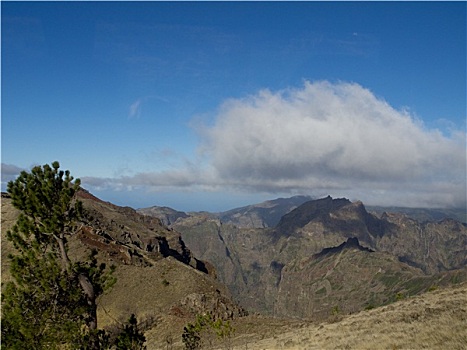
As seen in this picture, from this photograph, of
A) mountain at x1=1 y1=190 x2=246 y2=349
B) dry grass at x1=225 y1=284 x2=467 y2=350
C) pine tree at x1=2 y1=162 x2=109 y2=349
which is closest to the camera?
pine tree at x1=2 y1=162 x2=109 y2=349

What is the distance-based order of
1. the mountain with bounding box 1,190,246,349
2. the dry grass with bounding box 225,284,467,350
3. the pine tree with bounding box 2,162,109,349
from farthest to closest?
the mountain with bounding box 1,190,246,349 < the dry grass with bounding box 225,284,467,350 < the pine tree with bounding box 2,162,109,349

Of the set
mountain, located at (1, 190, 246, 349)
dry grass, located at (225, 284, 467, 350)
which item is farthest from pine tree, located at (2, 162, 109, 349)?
mountain, located at (1, 190, 246, 349)

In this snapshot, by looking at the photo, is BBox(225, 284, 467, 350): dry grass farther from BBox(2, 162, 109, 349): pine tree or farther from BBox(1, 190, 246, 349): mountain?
BBox(1, 190, 246, 349): mountain

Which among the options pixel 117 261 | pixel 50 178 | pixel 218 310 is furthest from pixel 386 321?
pixel 117 261

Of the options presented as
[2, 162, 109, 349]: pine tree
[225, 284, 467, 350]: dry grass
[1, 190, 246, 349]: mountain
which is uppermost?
[2, 162, 109, 349]: pine tree

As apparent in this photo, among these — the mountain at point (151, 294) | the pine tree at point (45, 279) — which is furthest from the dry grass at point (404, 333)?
the mountain at point (151, 294)

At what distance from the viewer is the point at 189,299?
72.9 m

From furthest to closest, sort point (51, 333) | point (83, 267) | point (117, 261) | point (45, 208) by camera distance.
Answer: point (117, 261)
point (83, 267)
point (45, 208)
point (51, 333)

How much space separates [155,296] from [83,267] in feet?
175

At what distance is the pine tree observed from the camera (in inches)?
894

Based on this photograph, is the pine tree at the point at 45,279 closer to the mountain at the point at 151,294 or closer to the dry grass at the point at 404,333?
the dry grass at the point at 404,333

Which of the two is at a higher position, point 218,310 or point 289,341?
point 289,341

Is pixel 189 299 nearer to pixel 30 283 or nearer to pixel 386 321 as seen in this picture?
pixel 386 321

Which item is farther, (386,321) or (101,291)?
(386,321)
